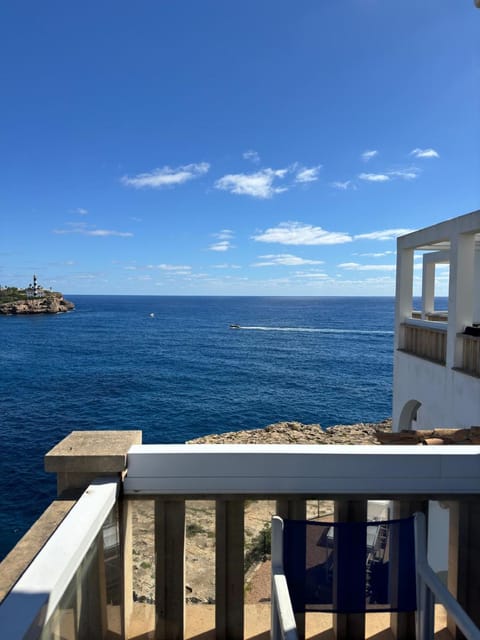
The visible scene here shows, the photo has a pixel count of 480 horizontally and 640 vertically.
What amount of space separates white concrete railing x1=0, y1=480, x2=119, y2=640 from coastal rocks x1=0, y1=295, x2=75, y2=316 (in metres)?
125

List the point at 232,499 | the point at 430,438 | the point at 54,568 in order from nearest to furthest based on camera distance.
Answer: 1. the point at 54,568
2. the point at 232,499
3. the point at 430,438

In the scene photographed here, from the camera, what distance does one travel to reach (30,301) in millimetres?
120125

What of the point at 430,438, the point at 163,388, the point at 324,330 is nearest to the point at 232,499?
the point at 430,438

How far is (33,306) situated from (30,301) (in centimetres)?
449

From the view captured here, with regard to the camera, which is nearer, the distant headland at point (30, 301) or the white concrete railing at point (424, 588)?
the white concrete railing at point (424, 588)

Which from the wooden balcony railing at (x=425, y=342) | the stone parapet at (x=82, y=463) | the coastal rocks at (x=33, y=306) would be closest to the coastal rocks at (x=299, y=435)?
the wooden balcony railing at (x=425, y=342)

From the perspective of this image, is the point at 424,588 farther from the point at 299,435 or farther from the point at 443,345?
the point at 299,435

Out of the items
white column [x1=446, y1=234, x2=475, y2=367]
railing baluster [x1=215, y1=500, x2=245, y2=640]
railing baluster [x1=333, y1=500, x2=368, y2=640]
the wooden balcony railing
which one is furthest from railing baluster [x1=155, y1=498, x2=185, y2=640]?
the wooden balcony railing

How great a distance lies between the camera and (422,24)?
679 cm

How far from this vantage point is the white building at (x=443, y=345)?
6.54 meters

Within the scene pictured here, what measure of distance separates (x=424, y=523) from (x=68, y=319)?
10937 centimetres

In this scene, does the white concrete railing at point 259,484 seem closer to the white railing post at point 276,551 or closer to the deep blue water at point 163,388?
the white railing post at point 276,551

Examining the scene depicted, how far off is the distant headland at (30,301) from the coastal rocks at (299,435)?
103399mm

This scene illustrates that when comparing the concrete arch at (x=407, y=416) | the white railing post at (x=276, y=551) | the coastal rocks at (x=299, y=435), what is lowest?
the coastal rocks at (x=299, y=435)
